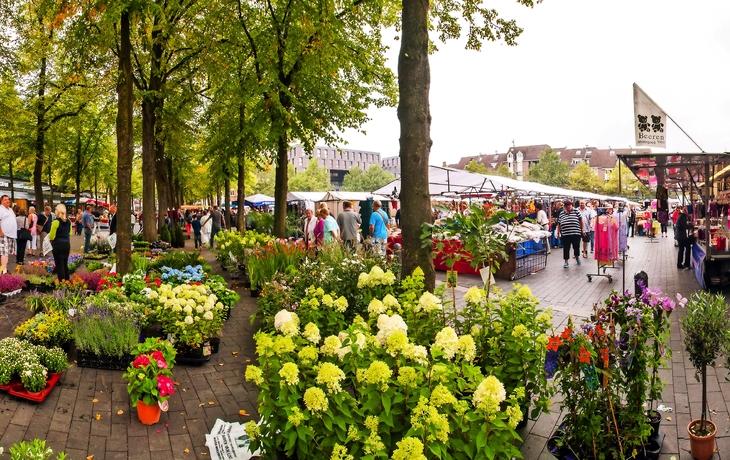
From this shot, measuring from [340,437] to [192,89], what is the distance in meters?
17.9

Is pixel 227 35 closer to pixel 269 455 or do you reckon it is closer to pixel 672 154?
pixel 672 154

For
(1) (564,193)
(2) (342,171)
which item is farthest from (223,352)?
(2) (342,171)

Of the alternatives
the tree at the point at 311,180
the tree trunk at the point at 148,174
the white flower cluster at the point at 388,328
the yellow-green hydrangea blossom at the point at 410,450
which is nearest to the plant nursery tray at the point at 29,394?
the white flower cluster at the point at 388,328

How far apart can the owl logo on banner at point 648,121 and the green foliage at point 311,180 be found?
7840 cm

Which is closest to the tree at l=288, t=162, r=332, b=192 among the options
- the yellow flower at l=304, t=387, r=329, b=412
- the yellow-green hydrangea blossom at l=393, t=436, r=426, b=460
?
the yellow flower at l=304, t=387, r=329, b=412

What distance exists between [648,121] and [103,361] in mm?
8667

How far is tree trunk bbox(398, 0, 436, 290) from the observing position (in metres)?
5.70

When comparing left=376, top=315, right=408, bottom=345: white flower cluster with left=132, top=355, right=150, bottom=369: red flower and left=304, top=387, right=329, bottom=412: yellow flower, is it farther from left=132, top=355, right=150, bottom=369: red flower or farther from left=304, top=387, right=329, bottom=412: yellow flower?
left=132, top=355, right=150, bottom=369: red flower

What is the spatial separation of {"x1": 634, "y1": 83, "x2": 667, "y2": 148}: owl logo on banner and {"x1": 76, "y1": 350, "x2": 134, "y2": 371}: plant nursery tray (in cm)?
825

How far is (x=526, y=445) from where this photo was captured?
4.18 metres

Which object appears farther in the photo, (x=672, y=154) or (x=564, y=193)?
(x=564, y=193)

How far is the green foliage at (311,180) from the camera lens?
8656 cm

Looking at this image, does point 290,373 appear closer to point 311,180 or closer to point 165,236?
point 165,236

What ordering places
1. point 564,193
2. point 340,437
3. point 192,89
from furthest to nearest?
point 564,193 < point 192,89 < point 340,437
